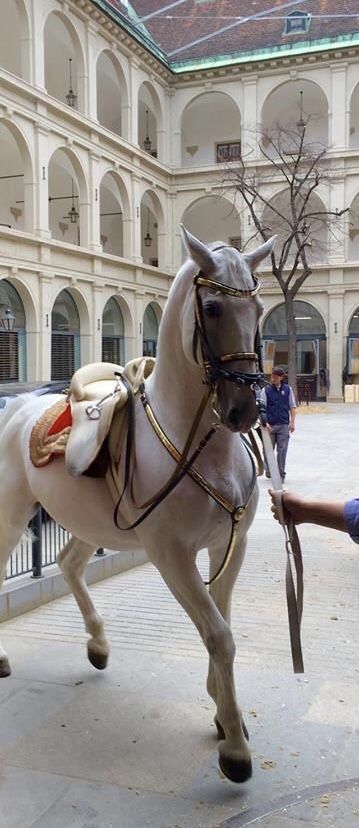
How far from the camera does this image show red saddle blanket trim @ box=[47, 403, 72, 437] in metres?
4.16

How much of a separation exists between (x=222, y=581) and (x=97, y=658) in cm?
141

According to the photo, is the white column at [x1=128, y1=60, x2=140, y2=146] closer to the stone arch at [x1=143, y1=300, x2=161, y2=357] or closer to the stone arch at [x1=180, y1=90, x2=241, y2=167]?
the stone arch at [x1=180, y1=90, x2=241, y2=167]

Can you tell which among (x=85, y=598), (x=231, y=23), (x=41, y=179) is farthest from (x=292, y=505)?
(x=231, y=23)

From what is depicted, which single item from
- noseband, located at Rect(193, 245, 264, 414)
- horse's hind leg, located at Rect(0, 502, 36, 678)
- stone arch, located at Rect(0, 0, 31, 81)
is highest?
stone arch, located at Rect(0, 0, 31, 81)

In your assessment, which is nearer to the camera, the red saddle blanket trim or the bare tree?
the red saddle blanket trim

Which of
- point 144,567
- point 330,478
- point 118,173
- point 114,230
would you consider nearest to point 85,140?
point 118,173

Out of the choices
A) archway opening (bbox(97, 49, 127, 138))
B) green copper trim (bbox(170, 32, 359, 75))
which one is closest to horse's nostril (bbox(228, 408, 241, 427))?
archway opening (bbox(97, 49, 127, 138))

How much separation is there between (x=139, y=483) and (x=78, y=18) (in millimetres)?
31945

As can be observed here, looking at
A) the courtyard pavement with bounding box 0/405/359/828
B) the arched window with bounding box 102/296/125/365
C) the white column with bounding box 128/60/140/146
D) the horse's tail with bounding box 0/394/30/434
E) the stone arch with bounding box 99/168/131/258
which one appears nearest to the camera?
the courtyard pavement with bounding box 0/405/359/828

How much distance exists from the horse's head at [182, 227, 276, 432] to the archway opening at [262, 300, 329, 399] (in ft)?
120

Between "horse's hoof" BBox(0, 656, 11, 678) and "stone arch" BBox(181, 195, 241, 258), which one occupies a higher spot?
"stone arch" BBox(181, 195, 241, 258)

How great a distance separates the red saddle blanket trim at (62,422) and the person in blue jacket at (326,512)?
1580mm

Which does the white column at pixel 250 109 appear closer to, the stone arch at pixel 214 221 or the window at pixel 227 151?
the window at pixel 227 151

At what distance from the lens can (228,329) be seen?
2.97 metres
